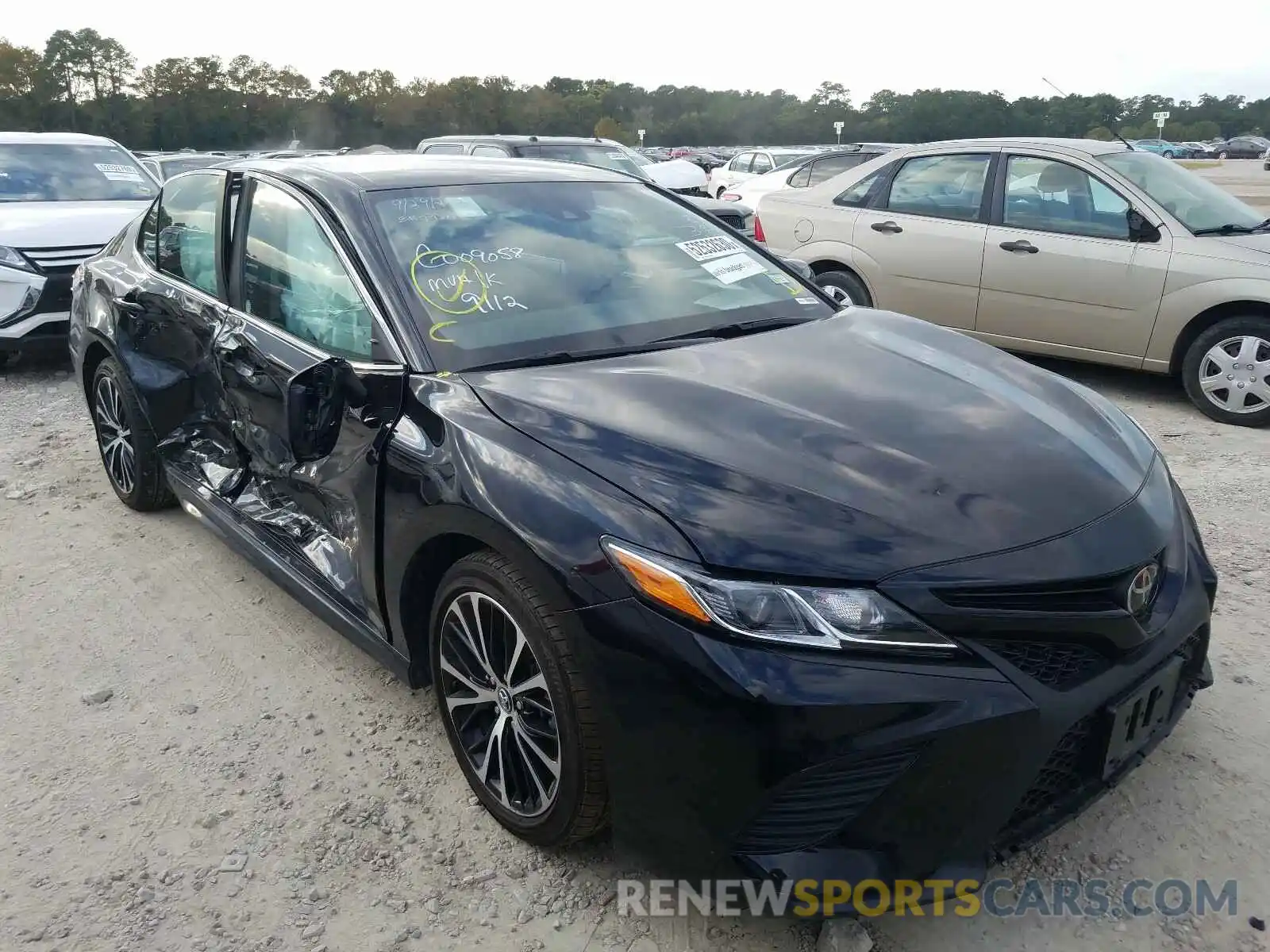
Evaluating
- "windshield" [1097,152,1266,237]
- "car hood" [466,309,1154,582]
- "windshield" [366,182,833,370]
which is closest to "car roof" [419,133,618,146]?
"windshield" [1097,152,1266,237]

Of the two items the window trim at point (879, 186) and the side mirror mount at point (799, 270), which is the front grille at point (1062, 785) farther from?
the window trim at point (879, 186)

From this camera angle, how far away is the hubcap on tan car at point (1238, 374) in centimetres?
537

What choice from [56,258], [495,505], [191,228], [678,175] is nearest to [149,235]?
[191,228]

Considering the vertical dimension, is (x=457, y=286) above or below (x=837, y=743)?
above

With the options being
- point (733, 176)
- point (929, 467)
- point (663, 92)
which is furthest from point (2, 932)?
point (663, 92)

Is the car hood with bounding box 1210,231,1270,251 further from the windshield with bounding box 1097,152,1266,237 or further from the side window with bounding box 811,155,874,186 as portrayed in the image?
the side window with bounding box 811,155,874,186

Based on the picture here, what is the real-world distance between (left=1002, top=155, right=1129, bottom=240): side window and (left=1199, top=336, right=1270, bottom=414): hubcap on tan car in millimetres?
891

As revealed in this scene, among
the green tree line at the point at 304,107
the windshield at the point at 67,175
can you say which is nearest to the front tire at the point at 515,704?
the windshield at the point at 67,175

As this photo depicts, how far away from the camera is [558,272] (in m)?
2.95

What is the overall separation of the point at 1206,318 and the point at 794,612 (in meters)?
4.89

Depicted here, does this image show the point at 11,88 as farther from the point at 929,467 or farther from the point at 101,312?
the point at 929,467

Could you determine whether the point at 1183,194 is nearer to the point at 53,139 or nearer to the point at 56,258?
the point at 56,258

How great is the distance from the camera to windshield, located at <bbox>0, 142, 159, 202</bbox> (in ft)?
26.2


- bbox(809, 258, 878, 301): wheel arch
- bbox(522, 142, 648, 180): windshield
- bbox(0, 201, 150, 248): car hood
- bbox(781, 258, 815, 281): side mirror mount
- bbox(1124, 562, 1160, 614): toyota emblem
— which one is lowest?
bbox(1124, 562, 1160, 614): toyota emblem
